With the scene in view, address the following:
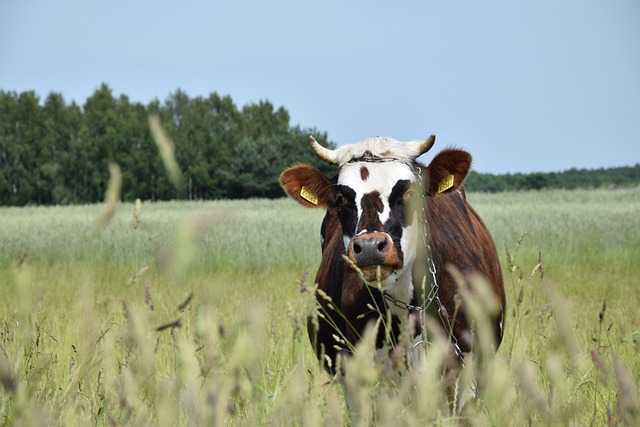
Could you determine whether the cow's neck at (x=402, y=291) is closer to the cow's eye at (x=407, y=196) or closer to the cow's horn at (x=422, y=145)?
the cow's eye at (x=407, y=196)

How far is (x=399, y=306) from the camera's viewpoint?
4211 millimetres

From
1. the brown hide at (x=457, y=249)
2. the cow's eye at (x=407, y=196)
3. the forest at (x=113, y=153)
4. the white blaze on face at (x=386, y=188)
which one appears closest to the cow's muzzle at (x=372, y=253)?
the white blaze on face at (x=386, y=188)

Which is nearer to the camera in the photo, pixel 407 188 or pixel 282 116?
pixel 407 188

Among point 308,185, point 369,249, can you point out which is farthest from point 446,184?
point 369,249

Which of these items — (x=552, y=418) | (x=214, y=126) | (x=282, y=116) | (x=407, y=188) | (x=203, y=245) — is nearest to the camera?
(x=552, y=418)

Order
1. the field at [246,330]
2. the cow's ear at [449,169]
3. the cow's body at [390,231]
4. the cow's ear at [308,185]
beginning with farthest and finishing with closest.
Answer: the cow's ear at [308,185], the cow's ear at [449,169], the cow's body at [390,231], the field at [246,330]

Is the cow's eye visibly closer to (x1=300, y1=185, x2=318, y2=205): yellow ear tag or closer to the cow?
the cow

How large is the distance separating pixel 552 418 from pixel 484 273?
3.15 m

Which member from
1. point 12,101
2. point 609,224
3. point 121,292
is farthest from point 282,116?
point 121,292

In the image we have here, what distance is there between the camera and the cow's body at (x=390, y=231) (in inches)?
155

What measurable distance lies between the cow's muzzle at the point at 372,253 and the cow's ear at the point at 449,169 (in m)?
0.88

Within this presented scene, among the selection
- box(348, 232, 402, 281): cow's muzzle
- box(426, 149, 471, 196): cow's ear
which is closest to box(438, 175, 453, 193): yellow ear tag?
box(426, 149, 471, 196): cow's ear

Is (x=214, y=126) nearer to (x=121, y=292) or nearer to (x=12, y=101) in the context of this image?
(x=12, y=101)

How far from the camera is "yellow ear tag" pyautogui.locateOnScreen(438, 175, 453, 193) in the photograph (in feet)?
14.8
